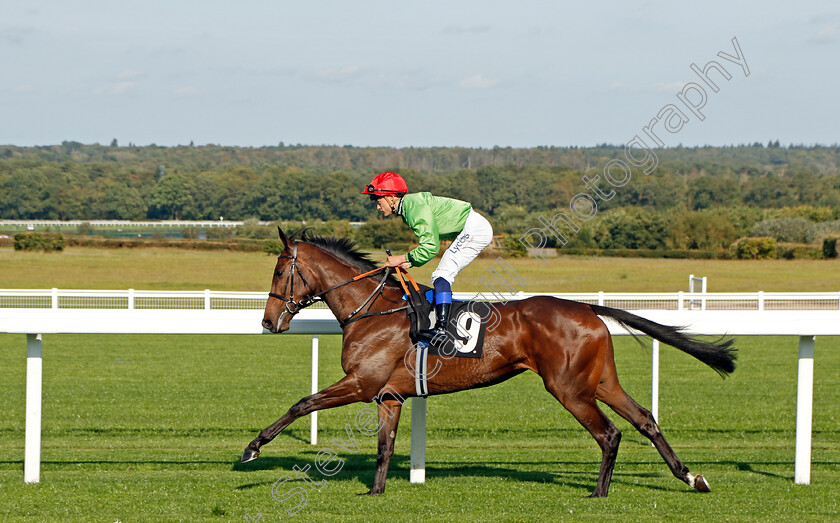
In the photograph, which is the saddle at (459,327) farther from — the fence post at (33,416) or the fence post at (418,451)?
the fence post at (33,416)

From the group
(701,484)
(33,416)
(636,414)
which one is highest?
(636,414)

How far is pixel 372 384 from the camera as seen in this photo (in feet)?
17.2

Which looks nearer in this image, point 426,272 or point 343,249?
point 343,249

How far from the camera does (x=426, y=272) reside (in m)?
34.7

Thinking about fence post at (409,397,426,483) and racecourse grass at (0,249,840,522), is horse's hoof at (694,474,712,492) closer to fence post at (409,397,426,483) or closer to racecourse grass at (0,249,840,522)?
racecourse grass at (0,249,840,522)

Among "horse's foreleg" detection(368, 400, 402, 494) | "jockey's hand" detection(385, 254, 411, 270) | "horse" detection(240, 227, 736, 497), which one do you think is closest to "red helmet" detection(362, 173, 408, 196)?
"jockey's hand" detection(385, 254, 411, 270)

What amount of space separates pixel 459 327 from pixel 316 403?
964mm

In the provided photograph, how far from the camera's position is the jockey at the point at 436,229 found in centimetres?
519

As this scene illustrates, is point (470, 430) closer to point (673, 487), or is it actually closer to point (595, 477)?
point (595, 477)

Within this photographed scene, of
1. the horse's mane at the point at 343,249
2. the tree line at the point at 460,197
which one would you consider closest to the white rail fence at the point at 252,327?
the horse's mane at the point at 343,249

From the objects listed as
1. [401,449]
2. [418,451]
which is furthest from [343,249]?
[401,449]

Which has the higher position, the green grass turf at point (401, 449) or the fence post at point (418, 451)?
the fence post at point (418, 451)

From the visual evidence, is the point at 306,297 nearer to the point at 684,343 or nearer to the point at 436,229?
the point at 436,229

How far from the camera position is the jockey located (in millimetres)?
5188
